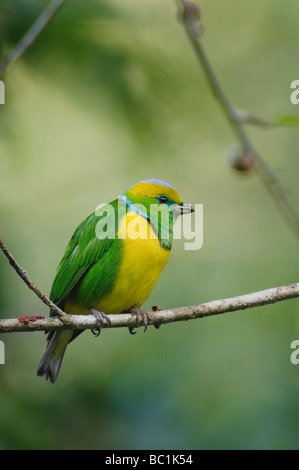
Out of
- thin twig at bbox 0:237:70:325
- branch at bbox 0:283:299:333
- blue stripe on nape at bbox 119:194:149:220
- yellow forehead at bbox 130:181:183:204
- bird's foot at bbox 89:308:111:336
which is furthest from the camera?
yellow forehead at bbox 130:181:183:204

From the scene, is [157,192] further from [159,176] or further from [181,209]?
[159,176]

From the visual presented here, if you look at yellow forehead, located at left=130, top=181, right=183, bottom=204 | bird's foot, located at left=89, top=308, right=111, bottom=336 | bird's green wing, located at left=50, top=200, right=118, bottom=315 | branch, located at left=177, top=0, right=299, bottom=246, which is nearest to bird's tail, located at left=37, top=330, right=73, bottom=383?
bird's green wing, located at left=50, top=200, right=118, bottom=315

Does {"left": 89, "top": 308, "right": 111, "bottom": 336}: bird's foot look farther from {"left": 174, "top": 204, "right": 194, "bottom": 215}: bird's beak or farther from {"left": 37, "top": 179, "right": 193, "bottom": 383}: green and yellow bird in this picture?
{"left": 174, "top": 204, "right": 194, "bottom": 215}: bird's beak

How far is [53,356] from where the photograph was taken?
3.77 meters

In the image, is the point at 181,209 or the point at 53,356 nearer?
the point at 181,209

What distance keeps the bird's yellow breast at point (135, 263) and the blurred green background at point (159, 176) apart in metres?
0.46

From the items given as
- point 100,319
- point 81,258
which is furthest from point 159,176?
point 100,319

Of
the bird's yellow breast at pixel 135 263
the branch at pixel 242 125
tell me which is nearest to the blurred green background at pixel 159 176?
the bird's yellow breast at pixel 135 263

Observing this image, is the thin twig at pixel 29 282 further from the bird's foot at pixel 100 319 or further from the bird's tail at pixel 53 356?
the bird's tail at pixel 53 356

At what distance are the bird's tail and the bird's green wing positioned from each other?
0.88 feet

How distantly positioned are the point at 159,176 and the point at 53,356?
90.4 inches

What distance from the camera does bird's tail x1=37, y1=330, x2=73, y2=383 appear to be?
3.72 metres

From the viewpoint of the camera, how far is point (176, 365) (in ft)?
15.8

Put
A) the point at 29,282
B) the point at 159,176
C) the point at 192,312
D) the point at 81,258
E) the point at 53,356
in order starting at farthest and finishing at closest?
the point at 159,176 → the point at 53,356 → the point at 81,258 → the point at 192,312 → the point at 29,282
